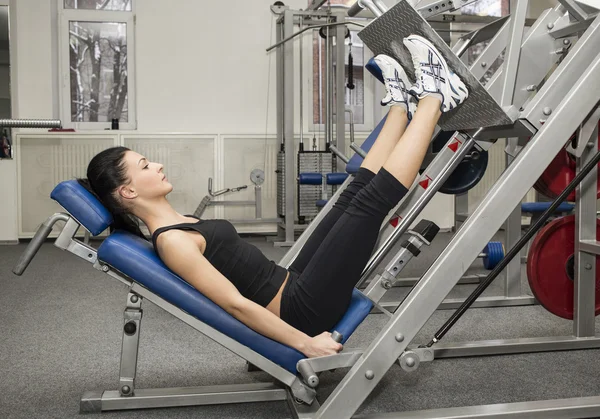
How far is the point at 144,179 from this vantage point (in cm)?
154

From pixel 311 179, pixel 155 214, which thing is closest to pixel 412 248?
pixel 155 214

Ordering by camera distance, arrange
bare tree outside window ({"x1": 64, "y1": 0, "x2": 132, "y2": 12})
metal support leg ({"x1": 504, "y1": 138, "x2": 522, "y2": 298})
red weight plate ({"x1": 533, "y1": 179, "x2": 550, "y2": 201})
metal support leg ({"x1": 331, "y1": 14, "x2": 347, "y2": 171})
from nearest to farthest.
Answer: red weight plate ({"x1": 533, "y1": 179, "x2": 550, "y2": 201}) < metal support leg ({"x1": 504, "y1": 138, "x2": 522, "y2": 298}) < metal support leg ({"x1": 331, "y1": 14, "x2": 347, "y2": 171}) < bare tree outside window ({"x1": 64, "y1": 0, "x2": 132, "y2": 12})

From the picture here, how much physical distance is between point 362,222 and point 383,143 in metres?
0.35

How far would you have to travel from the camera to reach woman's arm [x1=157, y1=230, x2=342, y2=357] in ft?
4.57

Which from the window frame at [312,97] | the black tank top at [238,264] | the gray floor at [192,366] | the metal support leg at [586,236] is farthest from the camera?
the window frame at [312,97]

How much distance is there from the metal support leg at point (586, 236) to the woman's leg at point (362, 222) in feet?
2.80

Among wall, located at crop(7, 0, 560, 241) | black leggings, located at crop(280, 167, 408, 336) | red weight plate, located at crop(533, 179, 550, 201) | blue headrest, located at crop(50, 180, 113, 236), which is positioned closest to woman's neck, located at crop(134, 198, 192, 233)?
blue headrest, located at crop(50, 180, 113, 236)

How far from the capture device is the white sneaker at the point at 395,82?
1612 millimetres

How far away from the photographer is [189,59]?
17.7ft

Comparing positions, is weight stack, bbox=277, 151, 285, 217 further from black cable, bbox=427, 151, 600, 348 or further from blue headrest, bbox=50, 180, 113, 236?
blue headrest, bbox=50, 180, 113, 236

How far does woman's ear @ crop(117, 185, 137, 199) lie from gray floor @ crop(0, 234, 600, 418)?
1.92ft

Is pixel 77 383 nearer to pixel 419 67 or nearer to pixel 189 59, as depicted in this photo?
pixel 419 67

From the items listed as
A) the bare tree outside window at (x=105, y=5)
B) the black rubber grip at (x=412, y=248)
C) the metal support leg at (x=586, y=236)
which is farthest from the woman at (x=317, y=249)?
the bare tree outside window at (x=105, y=5)

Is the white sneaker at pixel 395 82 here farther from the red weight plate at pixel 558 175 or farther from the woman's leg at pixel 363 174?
the red weight plate at pixel 558 175
